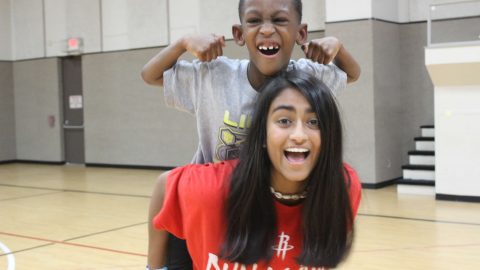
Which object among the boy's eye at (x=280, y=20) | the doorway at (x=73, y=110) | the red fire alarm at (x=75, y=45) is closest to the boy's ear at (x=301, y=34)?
the boy's eye at (x=280, y=20)

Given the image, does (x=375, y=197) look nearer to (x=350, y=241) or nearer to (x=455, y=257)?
(x=455, y=257)

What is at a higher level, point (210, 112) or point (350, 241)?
point (210, 112)

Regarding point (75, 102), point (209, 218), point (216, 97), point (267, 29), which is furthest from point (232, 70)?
point (75, 102)

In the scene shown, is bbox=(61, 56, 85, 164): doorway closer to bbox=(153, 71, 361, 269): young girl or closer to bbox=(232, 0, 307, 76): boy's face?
bbox=(232, 0, 307, 76): boy's face

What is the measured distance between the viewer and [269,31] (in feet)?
6.95

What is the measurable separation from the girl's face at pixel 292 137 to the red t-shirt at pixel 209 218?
14 cm

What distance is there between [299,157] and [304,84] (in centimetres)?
23

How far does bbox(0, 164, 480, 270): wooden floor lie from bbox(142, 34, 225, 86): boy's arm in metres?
2.10

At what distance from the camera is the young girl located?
1782mm

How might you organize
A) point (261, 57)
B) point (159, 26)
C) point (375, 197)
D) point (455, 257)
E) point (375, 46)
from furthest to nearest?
point (159, 26) < point (375, 46) < point (375, 197) < point (455, 257) < point (261, 57)

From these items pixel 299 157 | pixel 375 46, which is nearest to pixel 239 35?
pixel 299 157

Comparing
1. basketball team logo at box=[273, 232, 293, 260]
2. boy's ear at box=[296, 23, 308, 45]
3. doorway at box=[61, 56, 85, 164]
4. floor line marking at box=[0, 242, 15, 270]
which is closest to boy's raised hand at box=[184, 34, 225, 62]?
boy's ear at box=[296, 23, 308, 45]

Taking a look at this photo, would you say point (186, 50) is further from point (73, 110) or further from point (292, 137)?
point (73, 110)

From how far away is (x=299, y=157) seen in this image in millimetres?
1785
